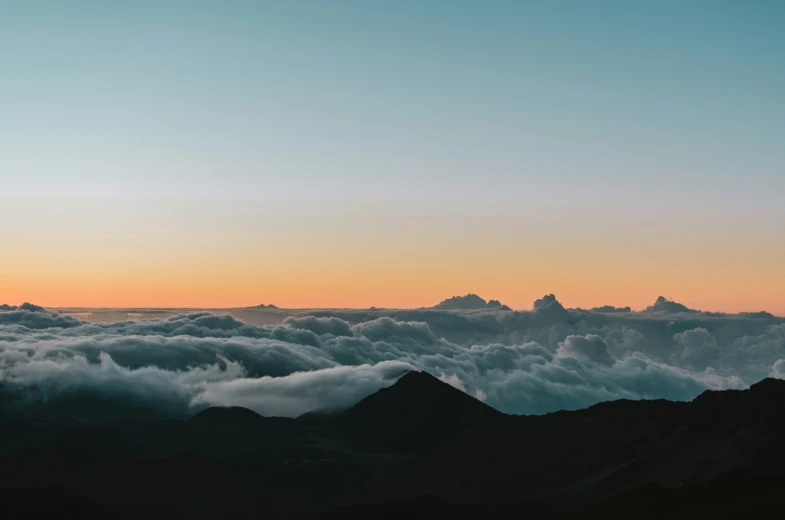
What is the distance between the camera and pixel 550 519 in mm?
197375

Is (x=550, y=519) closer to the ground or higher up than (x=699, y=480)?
closer to the ground

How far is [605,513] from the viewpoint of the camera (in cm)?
17088

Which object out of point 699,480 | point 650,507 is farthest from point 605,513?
point 699,480

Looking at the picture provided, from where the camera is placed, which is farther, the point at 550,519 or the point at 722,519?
the point at 550,519

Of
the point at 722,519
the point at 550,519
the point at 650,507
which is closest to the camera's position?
the point at 722,519

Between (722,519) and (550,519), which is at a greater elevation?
(722,519)

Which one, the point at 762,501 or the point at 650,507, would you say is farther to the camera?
the point at 650,507

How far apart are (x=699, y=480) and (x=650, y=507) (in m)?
37.5

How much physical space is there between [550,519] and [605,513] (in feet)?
96.7

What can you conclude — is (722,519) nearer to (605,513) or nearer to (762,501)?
(762,501)

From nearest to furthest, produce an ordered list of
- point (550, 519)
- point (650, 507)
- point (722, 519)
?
point (722, 519) → point (650, 507) → point (550, 519)

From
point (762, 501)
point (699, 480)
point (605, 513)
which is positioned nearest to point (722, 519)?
point (762, 501)

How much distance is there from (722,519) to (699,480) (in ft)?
167

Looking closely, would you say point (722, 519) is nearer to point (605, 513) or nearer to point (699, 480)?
point (605, 513)
